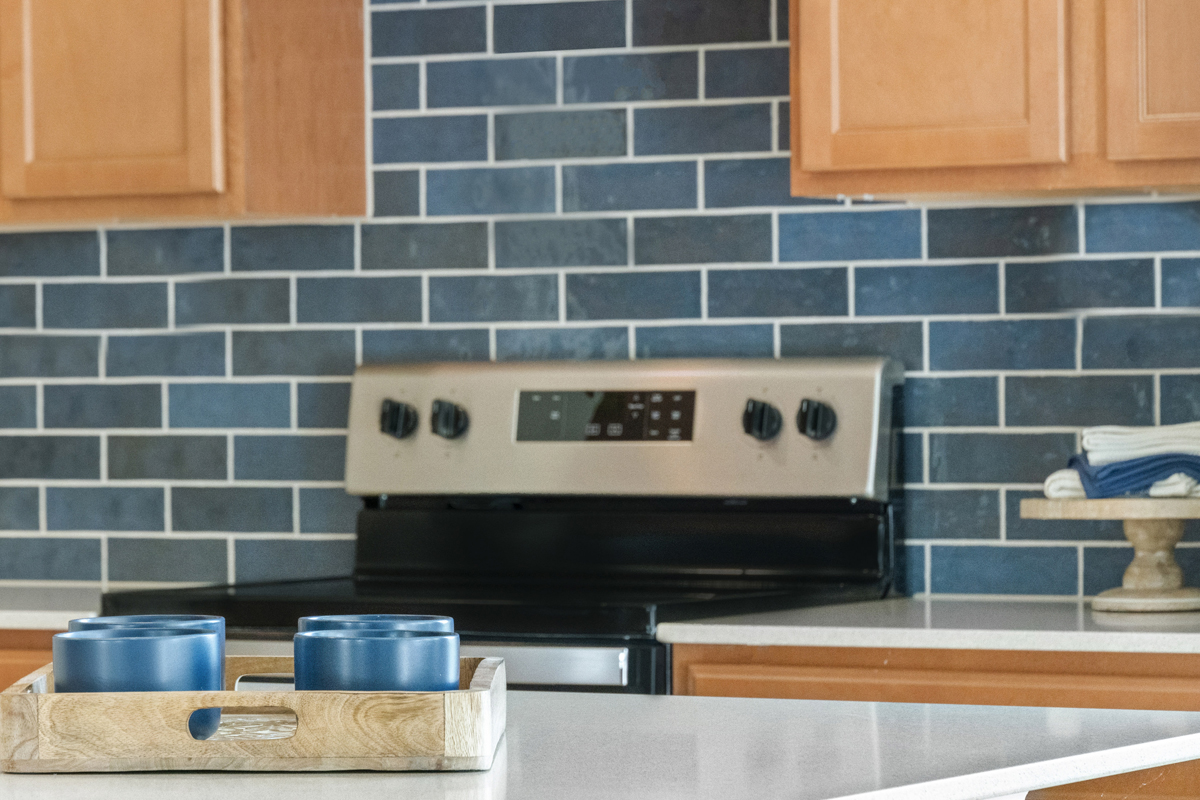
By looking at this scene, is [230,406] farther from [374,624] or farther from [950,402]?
[374,624]

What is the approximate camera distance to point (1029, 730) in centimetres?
110

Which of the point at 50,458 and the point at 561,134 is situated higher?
the point at 561,134

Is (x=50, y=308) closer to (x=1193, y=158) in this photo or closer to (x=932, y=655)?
(x=932, y=655)

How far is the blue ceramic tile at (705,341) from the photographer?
255 centimetres

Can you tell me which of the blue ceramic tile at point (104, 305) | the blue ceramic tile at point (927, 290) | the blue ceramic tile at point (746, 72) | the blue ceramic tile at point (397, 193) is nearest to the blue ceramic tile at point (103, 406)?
the blue ceramic tile at point (104, 305)

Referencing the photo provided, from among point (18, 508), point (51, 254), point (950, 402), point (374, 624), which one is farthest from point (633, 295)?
point (374, 624)

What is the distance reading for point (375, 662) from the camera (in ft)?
3.27

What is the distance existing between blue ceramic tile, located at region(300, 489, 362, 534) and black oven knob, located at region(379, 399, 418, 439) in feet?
0.65

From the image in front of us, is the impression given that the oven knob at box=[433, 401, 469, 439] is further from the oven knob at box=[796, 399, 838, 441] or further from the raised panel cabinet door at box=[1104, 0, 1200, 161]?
the raised panel cabinet door at box=[1104, 0, 1200, 161]

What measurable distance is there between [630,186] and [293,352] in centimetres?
66

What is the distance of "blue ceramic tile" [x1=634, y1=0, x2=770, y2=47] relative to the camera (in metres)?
2.55

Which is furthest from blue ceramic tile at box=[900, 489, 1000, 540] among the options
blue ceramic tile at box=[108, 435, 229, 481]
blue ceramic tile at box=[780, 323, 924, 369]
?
blue ceramic tile at box=[108, 435, 229, 481]

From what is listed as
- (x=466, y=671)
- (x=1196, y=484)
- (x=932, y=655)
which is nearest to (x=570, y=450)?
(x=932, y=655)

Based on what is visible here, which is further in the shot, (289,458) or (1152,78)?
(289,458)
